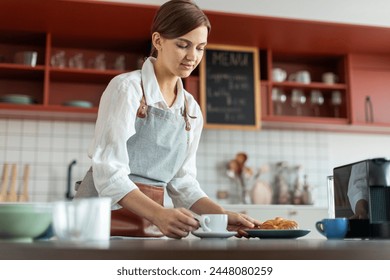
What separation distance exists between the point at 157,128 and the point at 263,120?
268cm

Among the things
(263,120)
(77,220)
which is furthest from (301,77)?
(77,220)

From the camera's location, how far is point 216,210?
1755 millimetres

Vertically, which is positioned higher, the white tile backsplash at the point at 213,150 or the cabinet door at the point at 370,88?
the cabinet door at the point at 370,88

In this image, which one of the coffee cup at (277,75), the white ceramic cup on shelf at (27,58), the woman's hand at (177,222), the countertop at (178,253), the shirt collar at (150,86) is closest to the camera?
the countertop at (178,253)

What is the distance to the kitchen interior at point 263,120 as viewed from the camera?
4129 mm

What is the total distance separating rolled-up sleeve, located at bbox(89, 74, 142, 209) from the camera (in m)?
1.43

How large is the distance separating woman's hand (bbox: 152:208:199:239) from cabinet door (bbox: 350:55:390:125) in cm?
361

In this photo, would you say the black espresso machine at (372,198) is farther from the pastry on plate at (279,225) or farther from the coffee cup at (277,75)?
the coffee cup at (277,75)

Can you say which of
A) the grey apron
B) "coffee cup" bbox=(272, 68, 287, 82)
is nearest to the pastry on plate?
the grey apron

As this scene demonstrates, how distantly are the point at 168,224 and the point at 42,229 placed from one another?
32 centimetres

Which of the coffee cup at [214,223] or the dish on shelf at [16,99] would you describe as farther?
the dish on shelf at [16,99]

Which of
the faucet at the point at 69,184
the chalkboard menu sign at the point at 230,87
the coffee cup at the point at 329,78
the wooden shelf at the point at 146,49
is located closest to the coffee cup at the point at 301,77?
the wooden shelf at the point at 146,49

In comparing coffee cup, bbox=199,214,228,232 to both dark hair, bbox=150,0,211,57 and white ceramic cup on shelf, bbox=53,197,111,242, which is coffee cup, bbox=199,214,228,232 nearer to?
white ceramic cup on shelf, bbox=53,197,111,242

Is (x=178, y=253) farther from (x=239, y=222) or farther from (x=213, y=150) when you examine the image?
(x=213, y=150)
